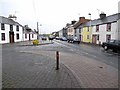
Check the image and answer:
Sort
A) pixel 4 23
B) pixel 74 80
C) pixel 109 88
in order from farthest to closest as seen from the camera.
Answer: pixel 4 23 < pixel 74 80 < pixel 109 88

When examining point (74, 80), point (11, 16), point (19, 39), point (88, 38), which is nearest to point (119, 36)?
point (88, 38)

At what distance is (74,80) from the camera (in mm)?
7223

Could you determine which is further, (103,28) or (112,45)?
(103,28)

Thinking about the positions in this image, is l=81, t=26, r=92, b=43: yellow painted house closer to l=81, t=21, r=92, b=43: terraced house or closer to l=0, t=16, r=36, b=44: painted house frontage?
l=81, t=21, r=92, b=43: terraced house

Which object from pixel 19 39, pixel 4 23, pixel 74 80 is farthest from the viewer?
pixel 19 39

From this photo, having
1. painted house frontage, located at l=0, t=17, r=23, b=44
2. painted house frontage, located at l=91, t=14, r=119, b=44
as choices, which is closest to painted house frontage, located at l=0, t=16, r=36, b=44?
painted house frontage, located at l=0, t=17, r=23, b=44

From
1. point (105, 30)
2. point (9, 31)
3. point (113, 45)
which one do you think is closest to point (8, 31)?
point (9, 31)

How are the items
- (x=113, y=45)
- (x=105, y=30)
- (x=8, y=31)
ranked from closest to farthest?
1. (x=113, y=45)
2. (x=105, y=30)
3. (x=8, y=31)

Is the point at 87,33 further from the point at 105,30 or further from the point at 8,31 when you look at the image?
the point at 8,31

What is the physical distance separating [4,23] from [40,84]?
40.2 metres

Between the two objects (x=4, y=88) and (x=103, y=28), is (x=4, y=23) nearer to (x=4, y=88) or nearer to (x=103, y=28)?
(x=103, y=28)

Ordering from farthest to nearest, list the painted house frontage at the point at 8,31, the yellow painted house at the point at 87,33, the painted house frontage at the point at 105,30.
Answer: the yellow painted house at the point at 87,33 → the painted house frontage at the point at 8,31 → the painted house frontage at the point at 105,30

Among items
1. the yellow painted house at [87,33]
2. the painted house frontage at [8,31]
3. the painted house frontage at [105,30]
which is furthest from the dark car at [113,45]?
the painted house frontage at [8,31]

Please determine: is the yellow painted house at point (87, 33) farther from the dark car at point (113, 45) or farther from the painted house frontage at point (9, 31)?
the dark car at point (113, 45)
